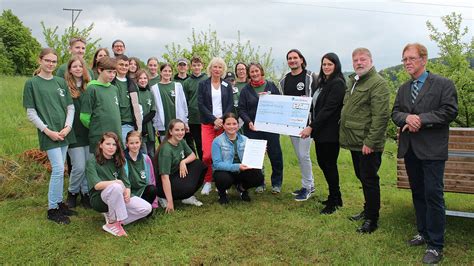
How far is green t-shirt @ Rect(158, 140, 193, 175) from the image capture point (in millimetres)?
5582

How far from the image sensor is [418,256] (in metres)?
4.12

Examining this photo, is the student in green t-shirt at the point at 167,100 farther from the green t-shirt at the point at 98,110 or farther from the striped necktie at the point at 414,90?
the striped necktie at the point at 414,90

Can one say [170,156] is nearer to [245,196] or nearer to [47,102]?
[245,196]

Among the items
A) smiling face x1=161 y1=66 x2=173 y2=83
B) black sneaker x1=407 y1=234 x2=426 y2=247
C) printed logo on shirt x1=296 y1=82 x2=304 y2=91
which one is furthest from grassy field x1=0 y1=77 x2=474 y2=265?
smiling face x1=161 y1=66 x2=173 y2=83

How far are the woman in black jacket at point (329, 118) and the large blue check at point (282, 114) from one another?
17cm

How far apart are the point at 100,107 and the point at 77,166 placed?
3.05ft

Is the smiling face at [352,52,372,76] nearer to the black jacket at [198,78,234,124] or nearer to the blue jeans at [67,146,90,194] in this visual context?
the black jacket at [198,78,234,124]

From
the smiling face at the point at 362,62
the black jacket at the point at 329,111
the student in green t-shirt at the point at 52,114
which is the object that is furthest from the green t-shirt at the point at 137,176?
the smiling face at the point at 362,62

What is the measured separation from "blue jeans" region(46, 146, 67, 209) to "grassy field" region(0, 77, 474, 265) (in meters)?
0.33

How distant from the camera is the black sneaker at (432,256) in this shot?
12.9 feet

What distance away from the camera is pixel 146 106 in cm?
613

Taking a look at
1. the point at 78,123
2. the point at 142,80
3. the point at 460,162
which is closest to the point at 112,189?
the point at 78,123

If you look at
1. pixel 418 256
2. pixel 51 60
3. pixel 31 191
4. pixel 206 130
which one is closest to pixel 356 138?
pixel 418 256

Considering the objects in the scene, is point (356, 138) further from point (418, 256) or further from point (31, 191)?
point (31, 191)
